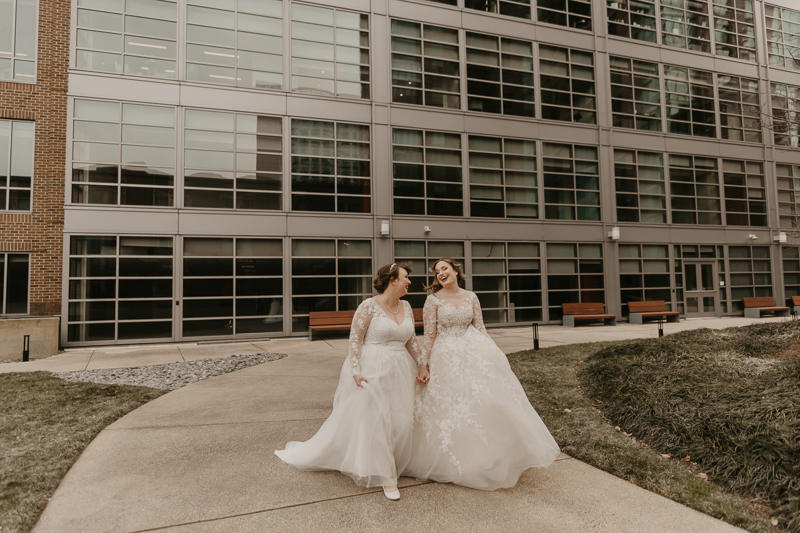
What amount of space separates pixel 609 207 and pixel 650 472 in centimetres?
1733

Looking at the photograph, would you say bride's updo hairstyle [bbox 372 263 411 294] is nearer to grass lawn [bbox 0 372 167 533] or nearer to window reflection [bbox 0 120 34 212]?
grass lawn [bbox 0 372 167 533]

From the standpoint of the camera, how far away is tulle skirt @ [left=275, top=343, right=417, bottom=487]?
3.76 m

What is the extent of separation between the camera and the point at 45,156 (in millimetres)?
13953

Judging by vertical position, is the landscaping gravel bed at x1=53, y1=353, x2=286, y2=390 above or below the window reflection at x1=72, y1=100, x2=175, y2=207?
below

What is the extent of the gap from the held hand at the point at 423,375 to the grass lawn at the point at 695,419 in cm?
184

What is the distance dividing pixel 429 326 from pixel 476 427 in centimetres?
105

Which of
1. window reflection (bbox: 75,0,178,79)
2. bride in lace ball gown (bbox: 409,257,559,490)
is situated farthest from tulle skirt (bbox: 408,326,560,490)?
window reflection (bbox: 75,0,178,79)

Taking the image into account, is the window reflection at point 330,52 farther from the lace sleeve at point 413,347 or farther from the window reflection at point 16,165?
the lace sleeve at point 413,347

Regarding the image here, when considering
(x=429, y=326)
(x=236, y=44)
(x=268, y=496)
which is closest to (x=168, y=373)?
(x=268, y=496)

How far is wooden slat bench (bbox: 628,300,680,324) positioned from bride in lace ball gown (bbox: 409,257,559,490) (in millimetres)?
16856

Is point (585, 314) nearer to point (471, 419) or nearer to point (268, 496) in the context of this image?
point (471, 419)

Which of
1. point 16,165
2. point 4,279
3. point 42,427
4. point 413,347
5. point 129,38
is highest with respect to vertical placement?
point 129,38

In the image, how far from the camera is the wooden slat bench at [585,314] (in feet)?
58.5

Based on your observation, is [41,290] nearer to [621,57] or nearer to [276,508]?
[276,508]
